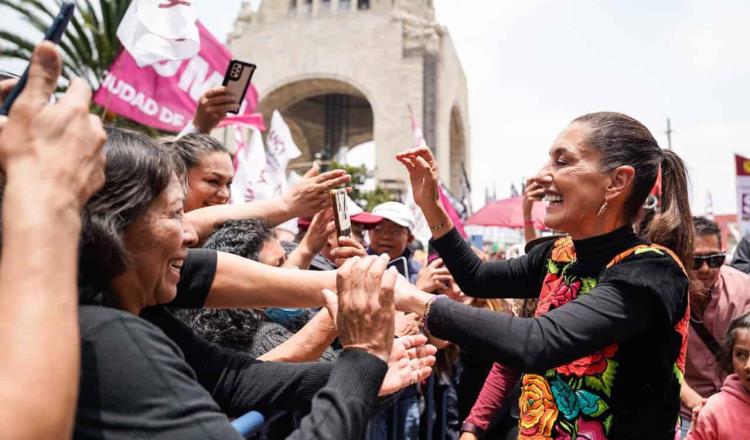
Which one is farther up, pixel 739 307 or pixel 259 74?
pixel 259 74

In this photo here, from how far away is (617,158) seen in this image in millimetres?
2059

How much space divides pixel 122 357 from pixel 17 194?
346mm

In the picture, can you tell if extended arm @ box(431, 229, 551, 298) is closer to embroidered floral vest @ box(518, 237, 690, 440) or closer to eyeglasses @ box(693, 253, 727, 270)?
embroidered floral vest @ box(518, 237, 690, 440)

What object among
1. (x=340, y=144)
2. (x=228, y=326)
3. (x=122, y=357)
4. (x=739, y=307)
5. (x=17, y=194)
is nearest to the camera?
(x=17, y=194)

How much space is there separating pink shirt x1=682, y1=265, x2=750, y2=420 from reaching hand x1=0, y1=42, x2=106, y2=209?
3.51 metres

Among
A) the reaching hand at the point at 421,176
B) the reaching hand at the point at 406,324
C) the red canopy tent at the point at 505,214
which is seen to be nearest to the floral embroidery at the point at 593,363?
the reaching hand at the point at 406,324

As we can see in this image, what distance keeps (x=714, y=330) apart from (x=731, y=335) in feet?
2.17

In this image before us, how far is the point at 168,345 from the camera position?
1.23m

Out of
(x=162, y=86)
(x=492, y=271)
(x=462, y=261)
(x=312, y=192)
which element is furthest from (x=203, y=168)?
(x=162, y=86)

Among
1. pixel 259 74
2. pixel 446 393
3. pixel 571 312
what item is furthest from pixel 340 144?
pixel 571 312

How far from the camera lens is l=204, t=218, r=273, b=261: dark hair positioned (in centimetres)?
271

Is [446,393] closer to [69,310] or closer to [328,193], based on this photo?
[328,193]

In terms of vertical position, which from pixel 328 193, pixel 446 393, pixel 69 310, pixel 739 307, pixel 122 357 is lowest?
pixel 446 393

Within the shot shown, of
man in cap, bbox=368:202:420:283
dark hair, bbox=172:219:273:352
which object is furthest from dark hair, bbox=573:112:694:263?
man in cap, bbox=368:202:420:283
